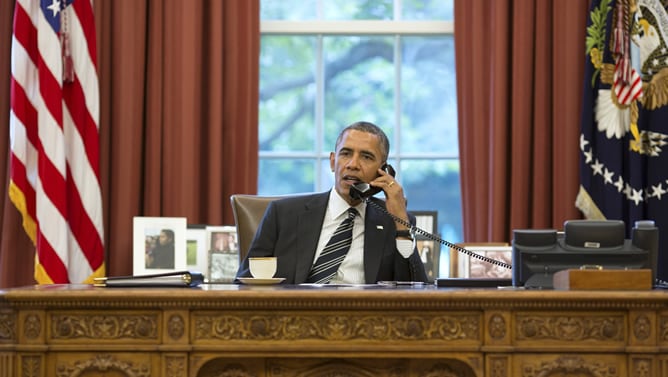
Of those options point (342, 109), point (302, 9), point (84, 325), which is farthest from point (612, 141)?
point (84, 325)

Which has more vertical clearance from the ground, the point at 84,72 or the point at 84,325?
the point at 84,72

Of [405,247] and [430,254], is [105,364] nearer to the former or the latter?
[405,247]

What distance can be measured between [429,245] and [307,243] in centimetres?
111

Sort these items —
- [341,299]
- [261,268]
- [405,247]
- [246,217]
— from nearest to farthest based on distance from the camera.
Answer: [341,299]
[261,268]
[405,247]
[246,217]

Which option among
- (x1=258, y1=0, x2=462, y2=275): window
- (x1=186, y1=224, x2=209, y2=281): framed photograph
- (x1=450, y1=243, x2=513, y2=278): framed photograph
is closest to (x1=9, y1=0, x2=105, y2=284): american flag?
(x1=186, y1=224, x2=209, y2=281): framed photograph

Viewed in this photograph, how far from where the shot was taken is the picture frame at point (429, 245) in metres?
4.70

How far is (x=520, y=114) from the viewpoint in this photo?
5.11m

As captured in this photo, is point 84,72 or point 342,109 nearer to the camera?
point 84,72

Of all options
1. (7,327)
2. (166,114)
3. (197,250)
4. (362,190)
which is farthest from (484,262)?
(7,327)

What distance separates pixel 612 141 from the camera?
501cm

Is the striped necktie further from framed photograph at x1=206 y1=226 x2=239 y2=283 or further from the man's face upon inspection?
framed photograph at x1=206 y1=226 x2=239 y2=283

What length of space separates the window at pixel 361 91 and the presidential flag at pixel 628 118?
2.41 ft

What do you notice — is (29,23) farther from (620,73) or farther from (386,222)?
(620,73)

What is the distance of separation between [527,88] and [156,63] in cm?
189
